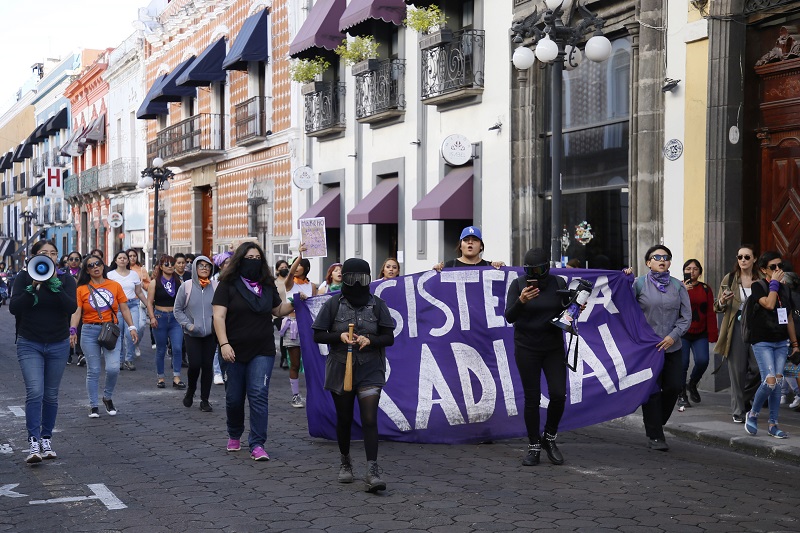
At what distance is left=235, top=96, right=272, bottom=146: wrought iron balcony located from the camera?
2972 cm

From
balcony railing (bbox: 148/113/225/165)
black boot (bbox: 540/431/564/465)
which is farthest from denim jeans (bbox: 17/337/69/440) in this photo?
balcony railing (bbox: 148/113/225/165)

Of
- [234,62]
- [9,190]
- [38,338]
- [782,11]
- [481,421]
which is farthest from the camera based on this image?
[9,190]

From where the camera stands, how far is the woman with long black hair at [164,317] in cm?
1485

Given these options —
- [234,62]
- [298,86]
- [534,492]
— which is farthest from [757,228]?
[234,62]

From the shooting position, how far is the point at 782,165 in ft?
46.1

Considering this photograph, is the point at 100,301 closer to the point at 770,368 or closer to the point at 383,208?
the point at 770,368

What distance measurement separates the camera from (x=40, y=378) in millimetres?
9305

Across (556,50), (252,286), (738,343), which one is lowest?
(738,343)

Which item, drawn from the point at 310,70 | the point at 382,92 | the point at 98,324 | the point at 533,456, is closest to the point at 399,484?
the point at 533,456

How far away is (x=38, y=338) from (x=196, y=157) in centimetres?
2595

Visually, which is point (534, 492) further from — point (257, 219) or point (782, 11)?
point (257, 219)

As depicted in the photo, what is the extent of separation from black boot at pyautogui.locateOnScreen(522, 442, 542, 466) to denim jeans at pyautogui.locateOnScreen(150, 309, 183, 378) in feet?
23.0

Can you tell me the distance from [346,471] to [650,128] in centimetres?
876

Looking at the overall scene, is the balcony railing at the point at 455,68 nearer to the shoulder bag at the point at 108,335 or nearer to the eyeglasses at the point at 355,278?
the shoulder bag at the point at 108,335
